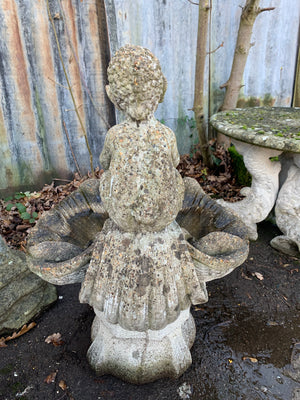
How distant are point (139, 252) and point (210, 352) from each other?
1154 millimetres

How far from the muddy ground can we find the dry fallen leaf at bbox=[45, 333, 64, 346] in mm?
31

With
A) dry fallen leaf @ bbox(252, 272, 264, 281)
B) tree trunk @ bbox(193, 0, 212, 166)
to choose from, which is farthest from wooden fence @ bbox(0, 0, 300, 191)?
dry fallen leaf @ bbox(252, 272, 264, 281)

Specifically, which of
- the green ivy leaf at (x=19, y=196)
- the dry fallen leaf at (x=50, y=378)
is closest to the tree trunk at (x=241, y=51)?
the green ivy leaf at (x=19, y=196)

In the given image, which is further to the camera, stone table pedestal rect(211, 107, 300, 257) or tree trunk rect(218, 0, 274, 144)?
tree trunk rect(218, 0, 274, 144)

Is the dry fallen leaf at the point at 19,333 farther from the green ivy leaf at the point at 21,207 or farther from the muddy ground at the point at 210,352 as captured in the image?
the green ivy leaf at the point at 21,207

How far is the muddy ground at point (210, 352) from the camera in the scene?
2.08m

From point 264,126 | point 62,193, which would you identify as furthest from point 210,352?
point 62,193

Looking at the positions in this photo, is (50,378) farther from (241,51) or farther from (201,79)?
(241,51)

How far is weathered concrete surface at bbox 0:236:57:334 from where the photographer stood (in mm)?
2473

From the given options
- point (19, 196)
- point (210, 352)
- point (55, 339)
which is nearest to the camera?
point (210, 352)

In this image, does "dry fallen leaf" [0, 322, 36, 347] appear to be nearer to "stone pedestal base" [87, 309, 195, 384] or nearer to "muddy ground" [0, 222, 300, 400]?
"muddy ground" [0, 222, 300, 400]

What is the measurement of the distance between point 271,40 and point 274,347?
4.26m

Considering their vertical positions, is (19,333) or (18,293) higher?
(18,293)

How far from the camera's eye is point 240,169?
4562 millimetres
